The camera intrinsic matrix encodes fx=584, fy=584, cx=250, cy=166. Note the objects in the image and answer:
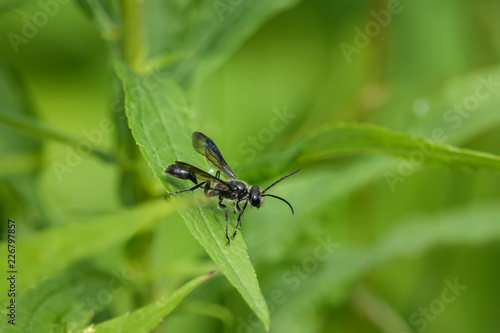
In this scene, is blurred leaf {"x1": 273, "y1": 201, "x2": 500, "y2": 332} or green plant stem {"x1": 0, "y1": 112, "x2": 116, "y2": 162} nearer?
green plant stem {"x1": 0, "y1": 112, "x2": 116, "y2": 162}

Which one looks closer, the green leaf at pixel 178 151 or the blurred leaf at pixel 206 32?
the green leaf at pixel 178 151

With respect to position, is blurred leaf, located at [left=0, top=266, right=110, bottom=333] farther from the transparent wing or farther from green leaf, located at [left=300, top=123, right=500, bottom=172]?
green leaf, located at [left=300, top=123, right=500, bottom=172]

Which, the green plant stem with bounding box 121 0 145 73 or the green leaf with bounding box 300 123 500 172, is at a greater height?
the green plant stem with bounding box 121 0 145 73

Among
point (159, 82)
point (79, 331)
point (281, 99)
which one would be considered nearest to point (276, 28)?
point (281, 99)

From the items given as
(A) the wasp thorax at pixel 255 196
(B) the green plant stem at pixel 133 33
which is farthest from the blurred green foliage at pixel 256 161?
(A) the wasp thorax at pixel 255 196

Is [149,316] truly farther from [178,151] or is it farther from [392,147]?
[392,147]

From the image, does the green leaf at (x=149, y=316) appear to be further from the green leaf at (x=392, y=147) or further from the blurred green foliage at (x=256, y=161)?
the green leaf at (x=392, y=147)

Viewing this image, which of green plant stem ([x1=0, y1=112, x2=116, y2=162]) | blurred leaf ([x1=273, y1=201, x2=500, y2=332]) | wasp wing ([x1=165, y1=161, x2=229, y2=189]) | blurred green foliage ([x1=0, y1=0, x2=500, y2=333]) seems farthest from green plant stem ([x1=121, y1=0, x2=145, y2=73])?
blurred leaf ([x1=273, y1=201, x2=500, y2=332])
